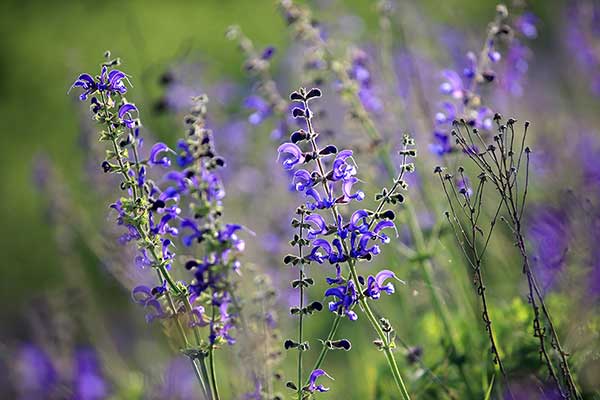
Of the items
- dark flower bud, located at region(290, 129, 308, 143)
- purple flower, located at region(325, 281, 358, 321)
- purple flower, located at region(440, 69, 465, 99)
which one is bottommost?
purple flower, located at region(325, 281, 358, 321)

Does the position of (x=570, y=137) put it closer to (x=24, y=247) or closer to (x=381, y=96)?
(x=381, y=96)

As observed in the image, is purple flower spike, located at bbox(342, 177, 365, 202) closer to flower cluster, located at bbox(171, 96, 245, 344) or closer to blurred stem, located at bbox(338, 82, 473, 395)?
flower cluster, located at bbox(171, 96, 245, 344)

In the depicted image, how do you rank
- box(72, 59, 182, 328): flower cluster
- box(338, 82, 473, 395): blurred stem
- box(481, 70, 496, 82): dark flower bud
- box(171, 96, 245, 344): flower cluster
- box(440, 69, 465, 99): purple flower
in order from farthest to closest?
box(338, 82, 473, 395): blurred stem → box(440, 69, 465, 99): purple flower → box(481, 70, 496, 82): dark flower bud → box(72, 59, 182, 328): flower cluster → box(171, 96, 245, 344): flower cluster

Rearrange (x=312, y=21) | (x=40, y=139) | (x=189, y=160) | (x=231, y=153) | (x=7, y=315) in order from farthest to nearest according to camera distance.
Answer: (x=40, y=139) → (x=7, y=315) → (x=231, y=153) → (x=312, y=21) → (x=189, y=160)

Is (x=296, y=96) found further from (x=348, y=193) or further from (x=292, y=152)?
(x=348, y=193)

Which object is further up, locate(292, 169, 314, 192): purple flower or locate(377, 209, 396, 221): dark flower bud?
locate(292, 169, 314, 192): purple flower

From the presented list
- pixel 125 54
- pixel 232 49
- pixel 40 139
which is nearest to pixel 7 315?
pixel 40 139

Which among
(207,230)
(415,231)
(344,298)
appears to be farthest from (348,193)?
(415,231)

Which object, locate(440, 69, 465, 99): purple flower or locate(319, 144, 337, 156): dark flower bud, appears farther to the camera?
locate(440, 69, 465, 99): purple flower

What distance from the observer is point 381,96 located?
4.79 meters

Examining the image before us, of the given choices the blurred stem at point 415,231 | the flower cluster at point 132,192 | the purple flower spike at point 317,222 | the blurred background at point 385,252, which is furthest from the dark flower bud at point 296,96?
the blurred stem at point 415,231

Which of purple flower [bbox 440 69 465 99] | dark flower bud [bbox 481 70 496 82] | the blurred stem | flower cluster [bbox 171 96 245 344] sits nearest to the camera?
flower cluster [bbox 171 96 245 344]

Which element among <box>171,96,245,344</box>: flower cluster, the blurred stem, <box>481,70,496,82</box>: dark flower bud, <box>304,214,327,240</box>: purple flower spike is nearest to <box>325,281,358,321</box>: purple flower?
<box>304,214,327,240</box>: purple flower spike

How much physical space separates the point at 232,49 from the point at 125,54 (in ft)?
6.02
